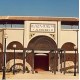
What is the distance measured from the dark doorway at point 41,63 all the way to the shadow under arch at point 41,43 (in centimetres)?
166

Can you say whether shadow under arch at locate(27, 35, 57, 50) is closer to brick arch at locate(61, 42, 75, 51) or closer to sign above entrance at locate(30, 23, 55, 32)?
sign above entrance at locate(30, 23, 55, 32)

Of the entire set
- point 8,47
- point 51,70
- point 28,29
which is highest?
point 28,29

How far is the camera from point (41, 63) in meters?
40.1

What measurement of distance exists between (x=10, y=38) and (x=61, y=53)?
6.83 meters

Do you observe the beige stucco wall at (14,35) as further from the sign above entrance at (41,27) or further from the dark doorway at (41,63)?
the dark doorway at (41,63)

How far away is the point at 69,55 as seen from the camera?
38375mm

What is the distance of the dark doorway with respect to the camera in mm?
39281

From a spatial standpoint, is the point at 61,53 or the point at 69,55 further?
the point at 69,55

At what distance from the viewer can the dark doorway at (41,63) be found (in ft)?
129

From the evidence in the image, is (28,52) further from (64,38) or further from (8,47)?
(64,38)

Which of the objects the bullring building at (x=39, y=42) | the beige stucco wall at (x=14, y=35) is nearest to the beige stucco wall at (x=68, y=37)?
the bullring building at (x=39, y=42)

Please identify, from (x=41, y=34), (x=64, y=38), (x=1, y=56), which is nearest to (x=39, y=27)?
(x=41, y=34)

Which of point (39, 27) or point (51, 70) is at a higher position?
point (39, 27)

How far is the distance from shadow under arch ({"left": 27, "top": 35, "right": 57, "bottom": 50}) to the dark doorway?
1.66m
